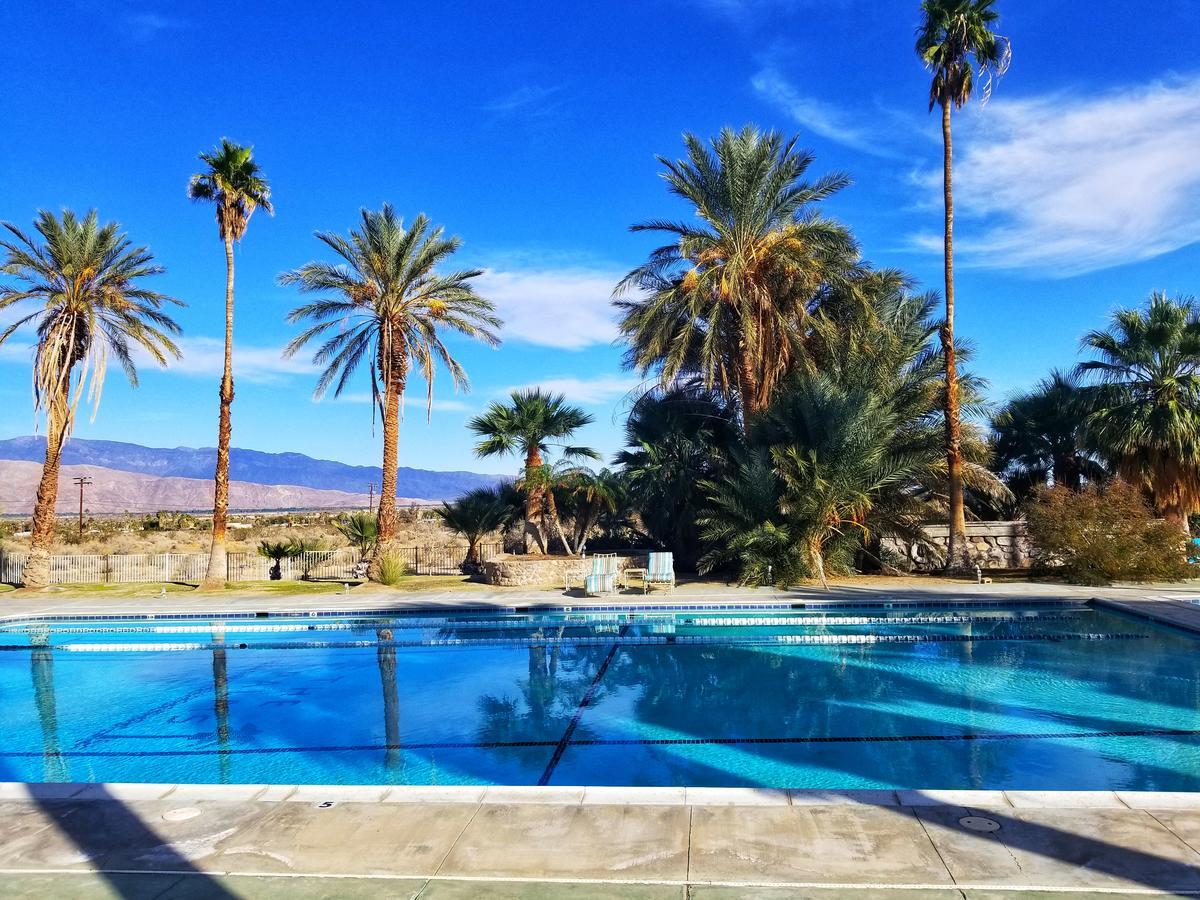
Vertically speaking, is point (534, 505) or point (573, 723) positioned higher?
point (534, 505)

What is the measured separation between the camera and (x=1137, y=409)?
19141mm

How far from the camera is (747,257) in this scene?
20016mm

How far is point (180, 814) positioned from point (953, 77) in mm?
21261

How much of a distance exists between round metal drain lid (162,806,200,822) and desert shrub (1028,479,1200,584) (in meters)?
16.9

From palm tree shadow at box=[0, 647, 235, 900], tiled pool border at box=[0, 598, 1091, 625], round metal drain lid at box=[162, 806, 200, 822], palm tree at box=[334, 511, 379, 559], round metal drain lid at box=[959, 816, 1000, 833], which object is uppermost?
palm tree at box=[334, 511, 379, 559]

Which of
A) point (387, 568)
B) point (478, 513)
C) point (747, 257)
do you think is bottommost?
point (387, 568)

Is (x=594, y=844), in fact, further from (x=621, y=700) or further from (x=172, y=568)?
(x=172, y=568)

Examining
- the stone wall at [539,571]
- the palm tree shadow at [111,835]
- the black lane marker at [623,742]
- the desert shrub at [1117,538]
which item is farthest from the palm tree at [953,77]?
the palm tree shadow at [111,835]

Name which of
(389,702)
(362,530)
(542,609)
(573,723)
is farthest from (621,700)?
(362,530)

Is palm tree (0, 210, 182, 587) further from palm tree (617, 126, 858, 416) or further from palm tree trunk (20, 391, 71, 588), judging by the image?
palm tree (617, 126, 858, 416)

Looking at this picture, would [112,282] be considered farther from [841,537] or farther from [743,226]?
[841,537]

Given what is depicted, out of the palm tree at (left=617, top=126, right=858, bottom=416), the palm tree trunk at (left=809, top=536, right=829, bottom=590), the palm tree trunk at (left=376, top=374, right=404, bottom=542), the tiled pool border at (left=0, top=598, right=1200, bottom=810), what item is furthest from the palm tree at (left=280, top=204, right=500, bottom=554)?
the tiled pool border at (left=0, top=598, right=1200, bottom=810)

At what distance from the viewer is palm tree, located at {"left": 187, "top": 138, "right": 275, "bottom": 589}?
19562 mm

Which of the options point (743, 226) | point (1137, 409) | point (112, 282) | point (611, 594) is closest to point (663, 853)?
point (611, 594)
